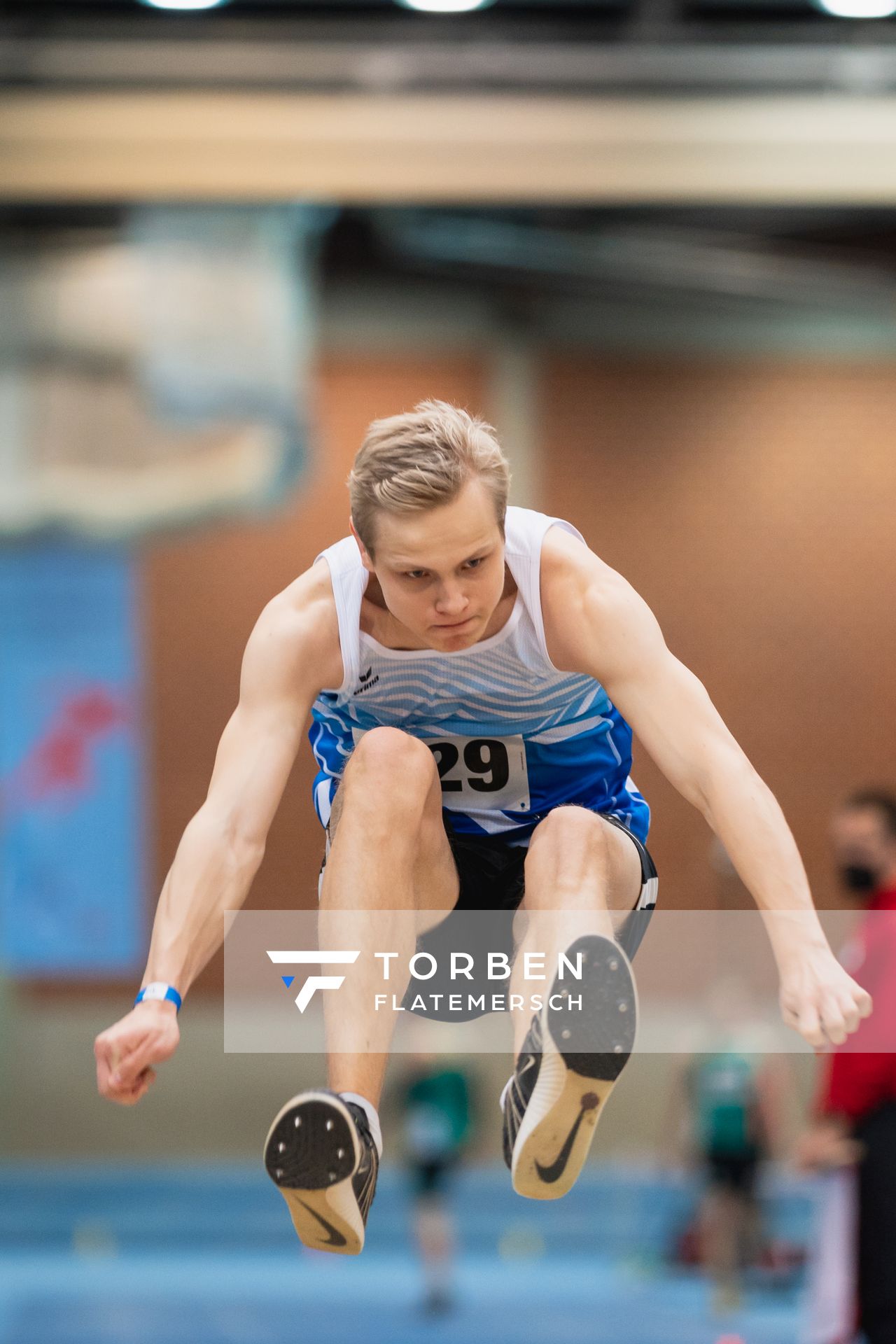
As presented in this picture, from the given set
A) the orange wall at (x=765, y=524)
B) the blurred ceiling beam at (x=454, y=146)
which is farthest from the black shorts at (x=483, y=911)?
the orange wall at (x=765, y=524)

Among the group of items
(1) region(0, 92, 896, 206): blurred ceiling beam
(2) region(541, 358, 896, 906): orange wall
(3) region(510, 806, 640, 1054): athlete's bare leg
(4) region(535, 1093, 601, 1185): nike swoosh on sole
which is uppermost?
(1) region(0, 92, 896, 206): blurred ceiling beam

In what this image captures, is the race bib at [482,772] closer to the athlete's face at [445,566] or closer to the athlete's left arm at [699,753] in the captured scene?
the athlete's left arm at [699,753]

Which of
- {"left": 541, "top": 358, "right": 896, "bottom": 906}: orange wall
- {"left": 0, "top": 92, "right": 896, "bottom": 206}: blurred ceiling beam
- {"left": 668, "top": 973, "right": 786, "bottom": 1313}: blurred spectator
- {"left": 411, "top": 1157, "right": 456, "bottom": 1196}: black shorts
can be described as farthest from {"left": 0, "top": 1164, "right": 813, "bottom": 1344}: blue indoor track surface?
{"left": 0, "top": 92, "right": 896, "bottom": 206}: blurred ceiling beam

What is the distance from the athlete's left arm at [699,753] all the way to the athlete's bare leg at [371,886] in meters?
0.32

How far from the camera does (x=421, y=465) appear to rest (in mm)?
2088

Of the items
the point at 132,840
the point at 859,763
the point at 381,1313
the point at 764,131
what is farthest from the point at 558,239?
the point at 381,1313

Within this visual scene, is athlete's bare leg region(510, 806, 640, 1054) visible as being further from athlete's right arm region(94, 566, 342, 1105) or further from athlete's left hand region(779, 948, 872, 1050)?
athlete's right arm region(94, 566, 342, 1105)

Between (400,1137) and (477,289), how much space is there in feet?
15.3

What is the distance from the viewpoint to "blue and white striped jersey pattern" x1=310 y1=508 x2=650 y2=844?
93.7 inches

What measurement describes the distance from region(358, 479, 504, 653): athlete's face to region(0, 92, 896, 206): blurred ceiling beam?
221 inches

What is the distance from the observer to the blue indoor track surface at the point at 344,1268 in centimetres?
650

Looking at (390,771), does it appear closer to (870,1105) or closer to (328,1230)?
(328,1230)

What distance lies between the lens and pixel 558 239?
8344 mm

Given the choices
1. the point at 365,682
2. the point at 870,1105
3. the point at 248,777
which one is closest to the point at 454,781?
the point at 365,682
